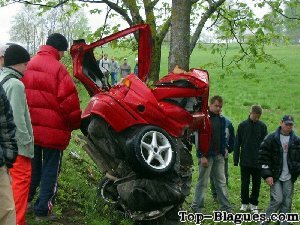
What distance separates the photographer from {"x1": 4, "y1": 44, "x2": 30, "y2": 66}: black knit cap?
5035 millimetres

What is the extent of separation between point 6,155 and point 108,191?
121 inches

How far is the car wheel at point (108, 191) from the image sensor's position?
265 inches

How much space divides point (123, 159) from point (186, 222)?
1.53m

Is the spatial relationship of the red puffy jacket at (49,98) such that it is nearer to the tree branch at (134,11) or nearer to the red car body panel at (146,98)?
the red car body panel at (146,98)

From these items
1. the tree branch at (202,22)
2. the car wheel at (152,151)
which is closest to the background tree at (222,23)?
the tree branch at (202,22)

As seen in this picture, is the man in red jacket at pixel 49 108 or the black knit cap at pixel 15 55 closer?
the black knit cap at pixel 15 55

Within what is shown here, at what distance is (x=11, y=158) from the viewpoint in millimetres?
3980

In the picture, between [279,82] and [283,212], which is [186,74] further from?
[279,82]

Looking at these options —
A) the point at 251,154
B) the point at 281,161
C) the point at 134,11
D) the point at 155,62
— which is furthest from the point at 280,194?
the point at 134,11

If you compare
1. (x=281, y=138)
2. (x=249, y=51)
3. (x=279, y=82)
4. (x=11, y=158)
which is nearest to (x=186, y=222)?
(x=281, y=138)

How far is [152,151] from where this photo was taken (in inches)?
226

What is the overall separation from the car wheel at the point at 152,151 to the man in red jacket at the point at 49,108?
2.62 ft

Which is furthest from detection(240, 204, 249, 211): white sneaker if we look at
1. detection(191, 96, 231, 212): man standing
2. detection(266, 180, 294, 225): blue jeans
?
detection(266, 180, 294, 225): blue jeans

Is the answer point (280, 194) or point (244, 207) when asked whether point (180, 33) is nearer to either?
point (280, 194)
